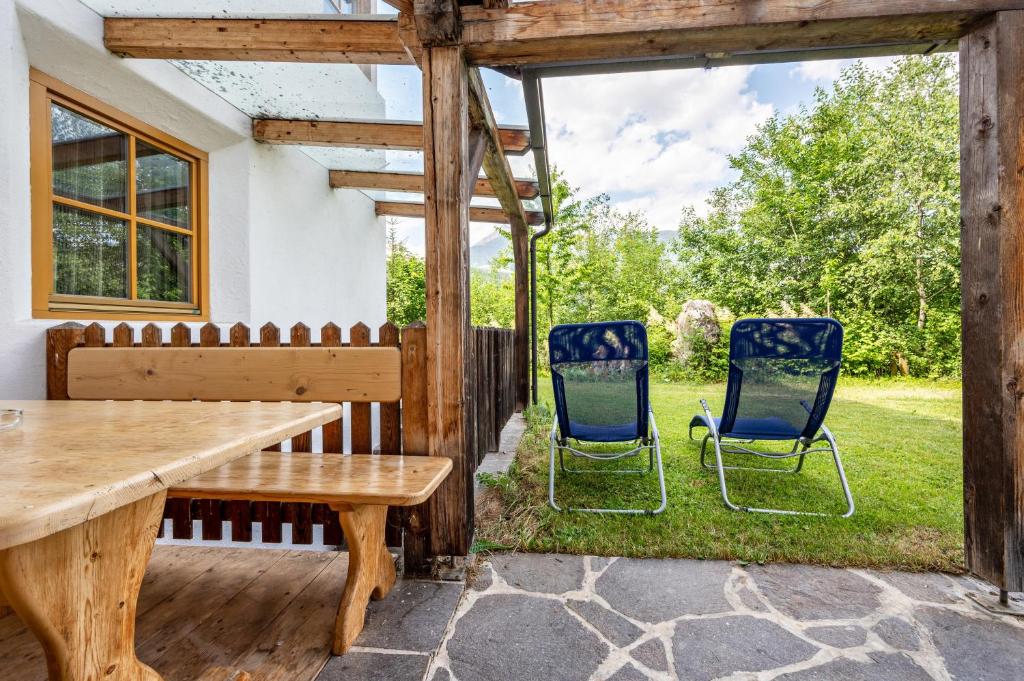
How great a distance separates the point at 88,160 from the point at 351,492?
2.60 meters

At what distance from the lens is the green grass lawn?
2.18 metres

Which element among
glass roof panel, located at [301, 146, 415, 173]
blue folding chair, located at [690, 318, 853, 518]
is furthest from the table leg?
→ glass roof panel, located at [301, 146, 415, 173]

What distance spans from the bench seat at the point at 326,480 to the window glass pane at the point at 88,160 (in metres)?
1.91

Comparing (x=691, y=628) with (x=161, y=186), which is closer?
(x=691, y=628)

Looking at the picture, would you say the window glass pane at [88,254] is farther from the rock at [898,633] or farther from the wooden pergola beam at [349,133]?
the rock at [898,633]

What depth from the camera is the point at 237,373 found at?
2070mm

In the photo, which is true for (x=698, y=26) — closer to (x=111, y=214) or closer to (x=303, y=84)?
(x=303, y=84)

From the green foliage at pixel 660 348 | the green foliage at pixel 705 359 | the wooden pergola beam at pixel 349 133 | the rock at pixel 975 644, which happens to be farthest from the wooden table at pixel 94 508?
the green foliage at pixel 660 348

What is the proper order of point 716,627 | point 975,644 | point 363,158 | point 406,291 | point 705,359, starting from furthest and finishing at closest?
point 406,291 → point 705,359 → point 363,158 → point 716,627 → point 975,644

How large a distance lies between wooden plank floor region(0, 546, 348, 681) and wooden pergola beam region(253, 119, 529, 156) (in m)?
2.83

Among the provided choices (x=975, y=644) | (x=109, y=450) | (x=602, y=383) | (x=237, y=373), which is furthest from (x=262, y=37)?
(x=975, y=644)

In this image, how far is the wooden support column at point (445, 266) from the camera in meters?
1.98

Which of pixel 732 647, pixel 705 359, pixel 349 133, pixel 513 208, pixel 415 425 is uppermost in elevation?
pixel 349 133

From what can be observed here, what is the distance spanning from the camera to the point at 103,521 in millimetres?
965
